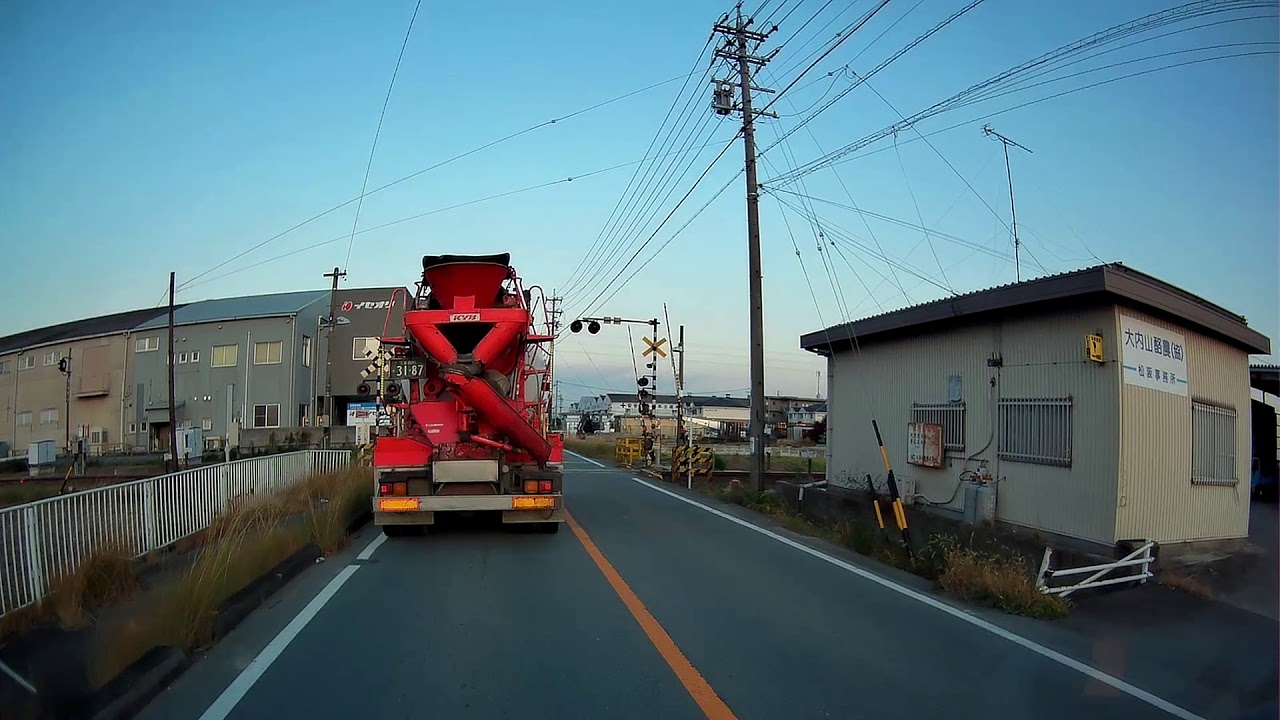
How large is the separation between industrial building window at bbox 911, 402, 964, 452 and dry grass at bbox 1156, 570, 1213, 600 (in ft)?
13.9

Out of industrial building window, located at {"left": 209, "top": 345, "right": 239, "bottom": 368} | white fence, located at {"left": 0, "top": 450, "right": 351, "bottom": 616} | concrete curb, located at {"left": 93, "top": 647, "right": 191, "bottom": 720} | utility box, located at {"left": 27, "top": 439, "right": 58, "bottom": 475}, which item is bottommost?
utility box, located at {"left": 27, "top": 439, "right": 58, "bottom": 475}

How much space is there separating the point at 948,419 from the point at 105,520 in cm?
1310

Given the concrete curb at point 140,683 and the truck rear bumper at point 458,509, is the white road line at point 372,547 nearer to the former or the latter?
the truck rear bumper at point 458,509

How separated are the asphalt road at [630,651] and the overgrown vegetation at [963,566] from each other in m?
0.40

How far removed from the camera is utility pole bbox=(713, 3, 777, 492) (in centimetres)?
1933

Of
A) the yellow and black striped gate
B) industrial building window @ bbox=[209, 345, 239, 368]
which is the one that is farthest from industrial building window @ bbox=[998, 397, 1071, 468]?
industrial building window @ bbox=[209, 345, 239, 368]

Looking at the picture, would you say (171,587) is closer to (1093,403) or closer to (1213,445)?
(1093,403)

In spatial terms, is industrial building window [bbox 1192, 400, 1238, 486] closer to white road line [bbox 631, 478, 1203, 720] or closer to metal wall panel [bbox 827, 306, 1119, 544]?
metal wall panel [bbox 827, 306, 1119, 544]

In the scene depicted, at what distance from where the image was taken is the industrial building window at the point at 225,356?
1869 inches

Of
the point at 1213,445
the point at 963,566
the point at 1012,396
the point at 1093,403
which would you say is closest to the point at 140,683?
the point at 963,566

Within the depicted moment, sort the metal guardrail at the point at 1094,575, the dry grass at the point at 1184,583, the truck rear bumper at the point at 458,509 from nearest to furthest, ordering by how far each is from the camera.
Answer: the metal guardrail at the point at 1094,575, the dry grass at the point at 1184,583, the truck rear bumper at the point at 458,509

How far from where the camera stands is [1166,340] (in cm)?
1211

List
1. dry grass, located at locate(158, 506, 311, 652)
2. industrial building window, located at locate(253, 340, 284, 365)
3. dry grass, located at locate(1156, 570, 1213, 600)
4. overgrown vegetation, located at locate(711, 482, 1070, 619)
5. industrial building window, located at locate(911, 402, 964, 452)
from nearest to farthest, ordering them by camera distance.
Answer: dry grass, located at locate(158, 506, 311, 652) < overgrown vegetation, located at locate(711, 482, 1070, 619) < dry grass, located at locate(1156, 570, 1213, 600) < industrial building window, located at locate(911, 402, 964, 452) < industrial building window, located at locate(253, 340, 284, 365)

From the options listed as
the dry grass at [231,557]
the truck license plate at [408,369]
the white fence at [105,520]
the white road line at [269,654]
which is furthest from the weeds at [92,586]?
the truck license plate at [408,369]
